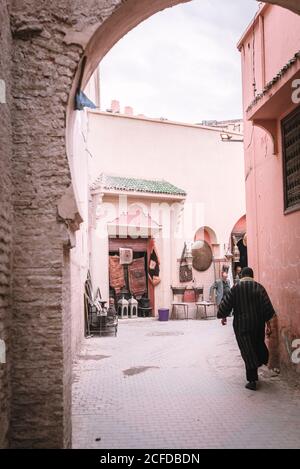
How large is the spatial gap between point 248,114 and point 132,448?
5339mm

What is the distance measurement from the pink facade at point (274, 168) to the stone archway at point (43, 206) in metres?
3.06

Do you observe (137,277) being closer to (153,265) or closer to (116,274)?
(153,265)

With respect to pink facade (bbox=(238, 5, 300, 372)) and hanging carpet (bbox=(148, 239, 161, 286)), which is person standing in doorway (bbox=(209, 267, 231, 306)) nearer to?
hanging carpet (bbox=(148, 239, 161, 286))

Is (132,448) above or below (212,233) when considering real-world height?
below

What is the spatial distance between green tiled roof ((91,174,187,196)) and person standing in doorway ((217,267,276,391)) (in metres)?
10.1

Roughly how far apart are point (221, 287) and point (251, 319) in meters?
11.8

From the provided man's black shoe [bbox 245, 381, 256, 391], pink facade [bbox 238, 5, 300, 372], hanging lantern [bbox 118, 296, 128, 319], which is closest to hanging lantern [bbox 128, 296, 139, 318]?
hanging lantern [bbox 118, 296, 128, 319]

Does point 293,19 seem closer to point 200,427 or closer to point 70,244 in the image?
point 70,244

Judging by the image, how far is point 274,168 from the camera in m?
8.50

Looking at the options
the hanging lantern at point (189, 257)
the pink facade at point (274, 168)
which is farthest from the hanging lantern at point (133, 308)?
the pink facade at point (274, 168)

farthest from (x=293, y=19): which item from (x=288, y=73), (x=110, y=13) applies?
(x=110, y=13)

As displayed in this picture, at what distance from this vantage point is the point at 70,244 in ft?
15.0

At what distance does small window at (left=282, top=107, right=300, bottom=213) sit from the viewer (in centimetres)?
750

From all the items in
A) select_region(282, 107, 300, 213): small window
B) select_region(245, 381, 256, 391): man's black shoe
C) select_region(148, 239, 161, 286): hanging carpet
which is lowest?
select_region(245, 381, 256, 391): man's black shoe
